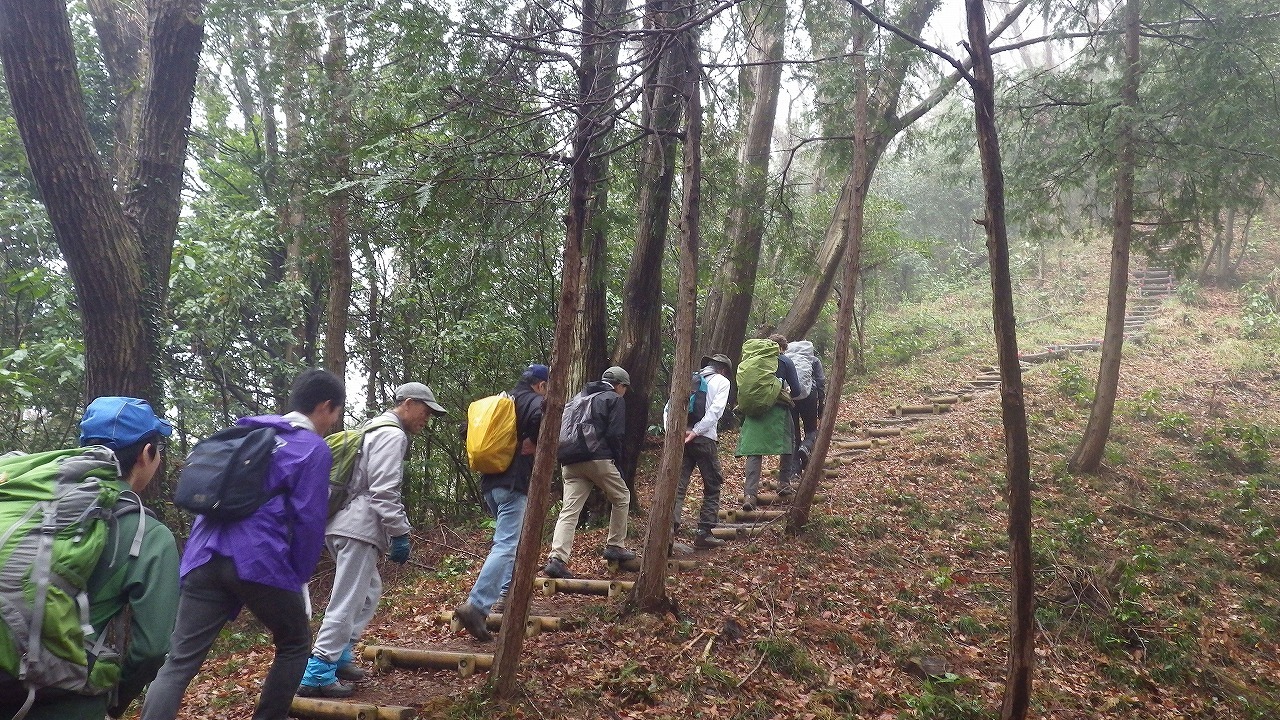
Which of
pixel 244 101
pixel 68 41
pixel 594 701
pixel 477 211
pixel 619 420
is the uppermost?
pixel 244 101

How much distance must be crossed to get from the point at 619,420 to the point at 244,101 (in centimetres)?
1286

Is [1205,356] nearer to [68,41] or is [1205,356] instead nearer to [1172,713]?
[1172,713]

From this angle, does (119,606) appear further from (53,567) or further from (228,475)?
(228,475)

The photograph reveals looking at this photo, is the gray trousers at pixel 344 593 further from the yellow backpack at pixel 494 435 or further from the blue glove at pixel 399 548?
the yellow backpack at pixel 494 435

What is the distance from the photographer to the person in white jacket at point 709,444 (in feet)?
25.3

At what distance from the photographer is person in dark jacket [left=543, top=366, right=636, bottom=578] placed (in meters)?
6.34

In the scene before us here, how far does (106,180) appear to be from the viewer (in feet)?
21.6

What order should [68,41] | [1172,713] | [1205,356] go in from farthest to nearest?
1. [1205,356]
2. [68,41]
3. [1172,713]

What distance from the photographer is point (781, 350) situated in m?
8.88

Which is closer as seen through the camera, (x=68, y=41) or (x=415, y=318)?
(x=68, y=41)

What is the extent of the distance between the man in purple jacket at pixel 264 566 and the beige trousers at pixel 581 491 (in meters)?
3.04

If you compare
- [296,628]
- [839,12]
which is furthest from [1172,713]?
[839,12]

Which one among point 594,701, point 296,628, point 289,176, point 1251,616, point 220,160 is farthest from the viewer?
point 220,160

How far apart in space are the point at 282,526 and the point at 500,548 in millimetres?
2208
